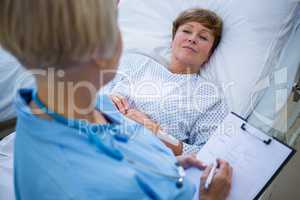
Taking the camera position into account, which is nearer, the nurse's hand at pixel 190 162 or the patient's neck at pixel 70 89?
the patient's neck at pixel 70 89

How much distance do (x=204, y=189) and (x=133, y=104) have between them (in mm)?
644

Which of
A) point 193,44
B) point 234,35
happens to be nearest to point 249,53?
point 234,35

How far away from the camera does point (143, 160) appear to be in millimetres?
679

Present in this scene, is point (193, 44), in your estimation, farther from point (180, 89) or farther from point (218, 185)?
point (218, 185)

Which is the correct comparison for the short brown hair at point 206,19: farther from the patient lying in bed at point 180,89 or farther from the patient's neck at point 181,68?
the patient's neck at point 181,68

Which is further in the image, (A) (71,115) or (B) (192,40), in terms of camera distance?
(B) (192,40)

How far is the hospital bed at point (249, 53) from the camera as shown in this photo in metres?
1.16

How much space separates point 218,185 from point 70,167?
453mm

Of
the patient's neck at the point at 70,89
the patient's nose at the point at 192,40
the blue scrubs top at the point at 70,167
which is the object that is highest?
the patient's nose at the point at 192,40

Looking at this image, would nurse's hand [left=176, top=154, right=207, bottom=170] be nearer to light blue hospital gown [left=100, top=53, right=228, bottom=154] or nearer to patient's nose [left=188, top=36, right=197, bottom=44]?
light blue hospital gown [left=100, top=53, right=228, bottom=154]

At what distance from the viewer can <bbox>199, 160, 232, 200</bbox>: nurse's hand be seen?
33.1 inches

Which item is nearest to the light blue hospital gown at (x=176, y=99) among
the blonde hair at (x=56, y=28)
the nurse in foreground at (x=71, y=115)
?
the nurse in foreground at (x=71, y=115)

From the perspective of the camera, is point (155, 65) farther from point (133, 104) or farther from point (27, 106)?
point (27, 106)

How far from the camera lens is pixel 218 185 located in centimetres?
86
